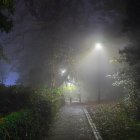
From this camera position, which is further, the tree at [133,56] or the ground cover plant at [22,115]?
the tree at [133,56]

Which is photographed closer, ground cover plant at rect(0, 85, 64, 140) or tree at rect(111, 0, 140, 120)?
ground cover plant at rect(0, 85, 64, 140)

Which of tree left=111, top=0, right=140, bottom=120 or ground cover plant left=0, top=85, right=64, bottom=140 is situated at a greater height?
tree left=111, top=0, right=140, bottom=120

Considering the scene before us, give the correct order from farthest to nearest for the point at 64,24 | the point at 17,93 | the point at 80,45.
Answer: the point at 80,45
the point at 64,24
the point at 17,93

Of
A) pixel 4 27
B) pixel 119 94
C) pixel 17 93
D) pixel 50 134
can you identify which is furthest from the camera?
pixel 119 94

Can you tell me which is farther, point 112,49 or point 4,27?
point 112,49

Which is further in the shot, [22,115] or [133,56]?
[133,56]

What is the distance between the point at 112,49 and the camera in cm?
5700

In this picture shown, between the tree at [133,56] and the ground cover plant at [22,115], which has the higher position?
the tree at [133,56]

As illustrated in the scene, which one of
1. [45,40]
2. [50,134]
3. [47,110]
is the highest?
[45,40]

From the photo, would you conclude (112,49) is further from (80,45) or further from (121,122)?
(121,122)

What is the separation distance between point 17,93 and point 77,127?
15.9 feet

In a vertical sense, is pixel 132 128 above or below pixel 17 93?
below

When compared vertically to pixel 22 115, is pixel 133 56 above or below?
above

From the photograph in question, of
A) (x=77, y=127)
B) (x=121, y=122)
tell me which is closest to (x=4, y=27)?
(x=77, y=127)
